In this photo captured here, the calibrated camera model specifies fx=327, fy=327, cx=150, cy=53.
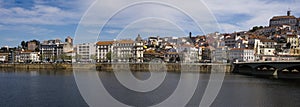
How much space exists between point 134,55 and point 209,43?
68.5ft

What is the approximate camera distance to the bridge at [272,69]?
39.8 meters

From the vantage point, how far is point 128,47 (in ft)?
258

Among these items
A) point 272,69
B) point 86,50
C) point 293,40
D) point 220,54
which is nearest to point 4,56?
point 86,50

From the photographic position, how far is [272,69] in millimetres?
47188

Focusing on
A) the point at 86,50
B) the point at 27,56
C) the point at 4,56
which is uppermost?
the point at 86,50

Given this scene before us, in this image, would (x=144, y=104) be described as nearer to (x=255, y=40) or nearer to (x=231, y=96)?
(x=231, y=96)

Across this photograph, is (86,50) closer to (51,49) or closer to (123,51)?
(51,49)

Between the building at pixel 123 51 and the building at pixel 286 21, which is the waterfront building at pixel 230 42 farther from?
the building at pixel 123 51

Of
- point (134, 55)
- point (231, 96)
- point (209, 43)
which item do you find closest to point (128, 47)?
point (134, 55)

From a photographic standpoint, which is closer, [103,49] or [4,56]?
[103,49]

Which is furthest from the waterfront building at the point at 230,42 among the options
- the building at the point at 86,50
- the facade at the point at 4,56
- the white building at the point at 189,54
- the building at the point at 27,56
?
the facade at the point at 4,56

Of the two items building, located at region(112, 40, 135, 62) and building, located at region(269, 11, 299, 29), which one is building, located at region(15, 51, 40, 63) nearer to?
building, located at region(112, 40, 135, 62)

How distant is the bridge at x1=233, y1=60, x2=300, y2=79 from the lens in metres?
39.8

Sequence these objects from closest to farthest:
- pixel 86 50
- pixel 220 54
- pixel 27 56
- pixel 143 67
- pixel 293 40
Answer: pixel 143 67, pixel 220 54, pixel 293 40, pixel 86 50, pixel 27 56
